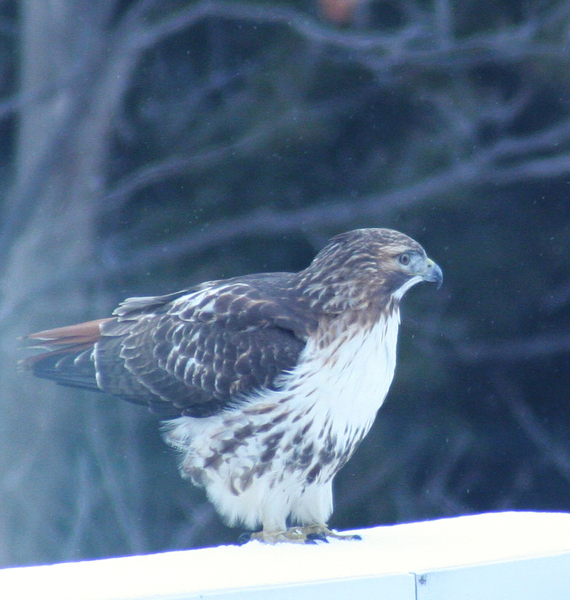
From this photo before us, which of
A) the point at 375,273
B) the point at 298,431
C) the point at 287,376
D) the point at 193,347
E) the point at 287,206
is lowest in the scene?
the point at 298,431

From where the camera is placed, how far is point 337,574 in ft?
4.86

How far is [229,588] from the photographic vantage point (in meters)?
1.40

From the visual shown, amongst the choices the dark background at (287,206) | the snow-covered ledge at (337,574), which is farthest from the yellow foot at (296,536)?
the dark background at (287,206)

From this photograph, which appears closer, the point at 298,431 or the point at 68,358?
the point at 298,431

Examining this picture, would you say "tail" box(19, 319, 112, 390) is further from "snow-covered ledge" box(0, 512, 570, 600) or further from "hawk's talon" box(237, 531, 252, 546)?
"snow-covered ledge" box(0, 512, 570, 600)

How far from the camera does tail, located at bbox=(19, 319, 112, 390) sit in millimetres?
2424

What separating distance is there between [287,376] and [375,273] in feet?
1.04

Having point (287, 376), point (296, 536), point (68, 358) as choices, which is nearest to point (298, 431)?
point (287, 376)

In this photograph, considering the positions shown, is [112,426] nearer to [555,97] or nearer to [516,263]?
[516,263]

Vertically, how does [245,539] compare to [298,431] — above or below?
below

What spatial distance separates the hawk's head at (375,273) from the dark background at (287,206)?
1.83 meters

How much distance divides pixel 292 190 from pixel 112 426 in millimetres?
1470

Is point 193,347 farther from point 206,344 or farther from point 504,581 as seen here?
point 504,581

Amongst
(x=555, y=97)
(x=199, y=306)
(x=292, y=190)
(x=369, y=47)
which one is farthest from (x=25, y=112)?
(x=555, y=97)
